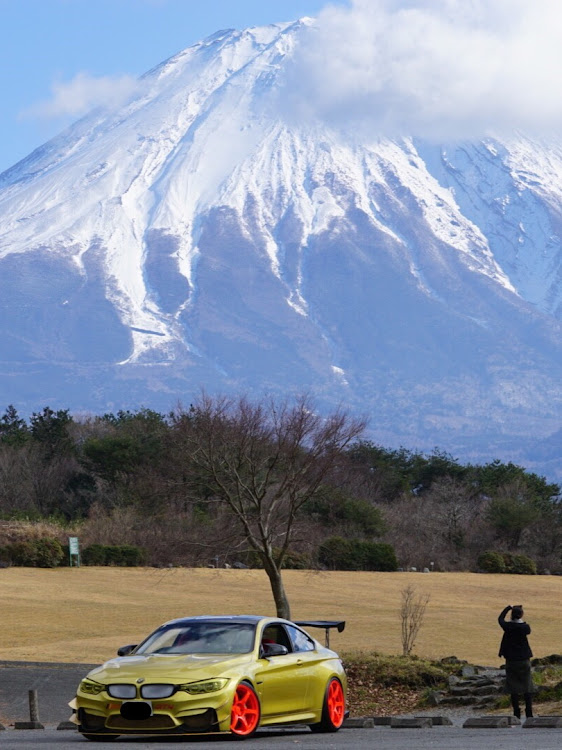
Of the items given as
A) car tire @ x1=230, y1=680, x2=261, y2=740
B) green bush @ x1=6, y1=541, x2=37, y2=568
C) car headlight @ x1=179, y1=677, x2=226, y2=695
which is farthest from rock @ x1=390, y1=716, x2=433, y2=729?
green bush @ x1=6, y1=541, x2=37, y2=568

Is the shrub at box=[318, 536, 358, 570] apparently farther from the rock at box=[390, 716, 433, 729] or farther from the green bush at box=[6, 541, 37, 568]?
the rock at box=[390, 716, 433, 729]

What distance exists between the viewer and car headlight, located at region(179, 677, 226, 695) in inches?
523

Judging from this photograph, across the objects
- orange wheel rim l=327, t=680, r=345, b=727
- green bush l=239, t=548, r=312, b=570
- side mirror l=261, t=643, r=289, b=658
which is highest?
green bush l=239, t=548, r=312, b=570

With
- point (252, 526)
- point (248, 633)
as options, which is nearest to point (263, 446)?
point (252, 526)

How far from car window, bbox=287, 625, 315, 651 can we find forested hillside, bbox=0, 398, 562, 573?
84.8 ft

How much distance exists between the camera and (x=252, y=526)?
48750mm

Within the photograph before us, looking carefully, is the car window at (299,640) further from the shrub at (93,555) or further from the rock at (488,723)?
the shrub at (93,555)

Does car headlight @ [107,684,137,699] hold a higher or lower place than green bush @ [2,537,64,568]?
lower

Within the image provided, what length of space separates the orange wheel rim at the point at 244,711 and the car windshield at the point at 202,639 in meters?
0.56

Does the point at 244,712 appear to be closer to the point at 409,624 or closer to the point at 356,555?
the point at 409,624

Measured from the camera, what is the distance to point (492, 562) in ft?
205

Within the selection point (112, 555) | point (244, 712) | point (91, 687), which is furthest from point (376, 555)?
point (91, 687)

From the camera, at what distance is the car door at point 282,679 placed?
46.4 feet

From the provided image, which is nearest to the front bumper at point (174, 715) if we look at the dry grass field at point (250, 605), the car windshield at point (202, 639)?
the car windshield at point (202, 639)
